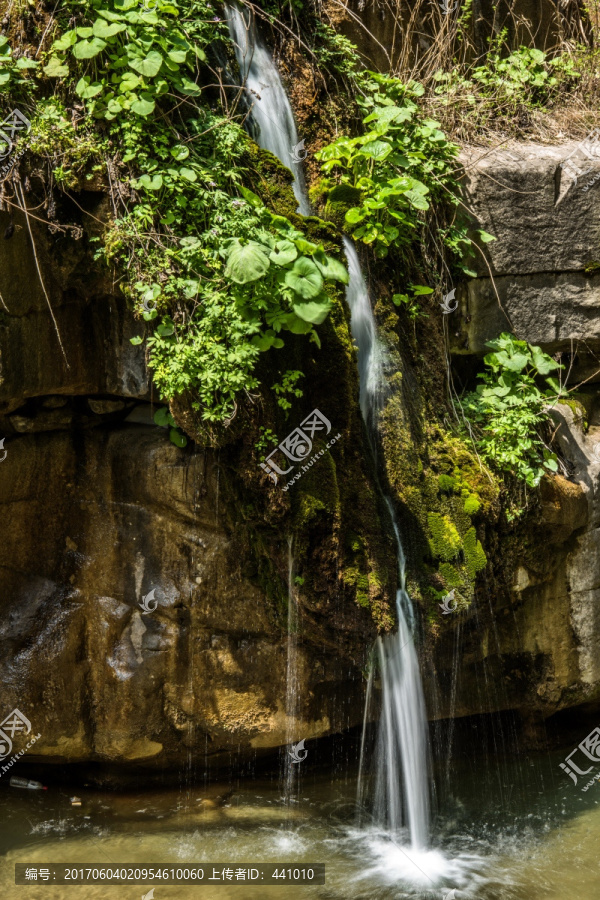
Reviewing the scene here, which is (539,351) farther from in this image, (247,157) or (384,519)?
(247,157)

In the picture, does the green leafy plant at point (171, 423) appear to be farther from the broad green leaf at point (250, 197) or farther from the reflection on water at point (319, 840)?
the reflection on water at point (319, 840)

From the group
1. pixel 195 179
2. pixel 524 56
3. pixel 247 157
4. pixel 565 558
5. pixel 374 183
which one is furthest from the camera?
pixel 524 56

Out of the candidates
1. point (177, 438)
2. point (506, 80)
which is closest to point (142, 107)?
point (177, 438)

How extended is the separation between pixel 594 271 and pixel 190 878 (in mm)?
4519

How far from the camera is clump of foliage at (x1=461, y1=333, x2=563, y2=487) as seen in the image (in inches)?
194

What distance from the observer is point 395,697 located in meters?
4.56

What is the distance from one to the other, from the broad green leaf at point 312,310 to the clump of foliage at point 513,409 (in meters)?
1.74

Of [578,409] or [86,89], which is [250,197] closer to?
[86,89]

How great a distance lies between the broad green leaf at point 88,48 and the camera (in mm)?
3814

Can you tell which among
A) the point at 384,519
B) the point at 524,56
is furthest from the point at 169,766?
the point at 524,56

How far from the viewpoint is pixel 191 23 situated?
13.5 ft

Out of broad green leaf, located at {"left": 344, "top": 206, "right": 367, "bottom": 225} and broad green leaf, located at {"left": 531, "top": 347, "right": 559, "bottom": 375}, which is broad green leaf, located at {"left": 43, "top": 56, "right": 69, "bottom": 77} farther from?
broad green leaf, located at {"left": 531, "top": 347, "right": 559, "bottom": 375}

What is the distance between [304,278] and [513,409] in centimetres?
204

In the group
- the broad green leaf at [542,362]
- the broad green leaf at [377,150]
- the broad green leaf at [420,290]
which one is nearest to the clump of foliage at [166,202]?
the broad green leaf at [377,150]
